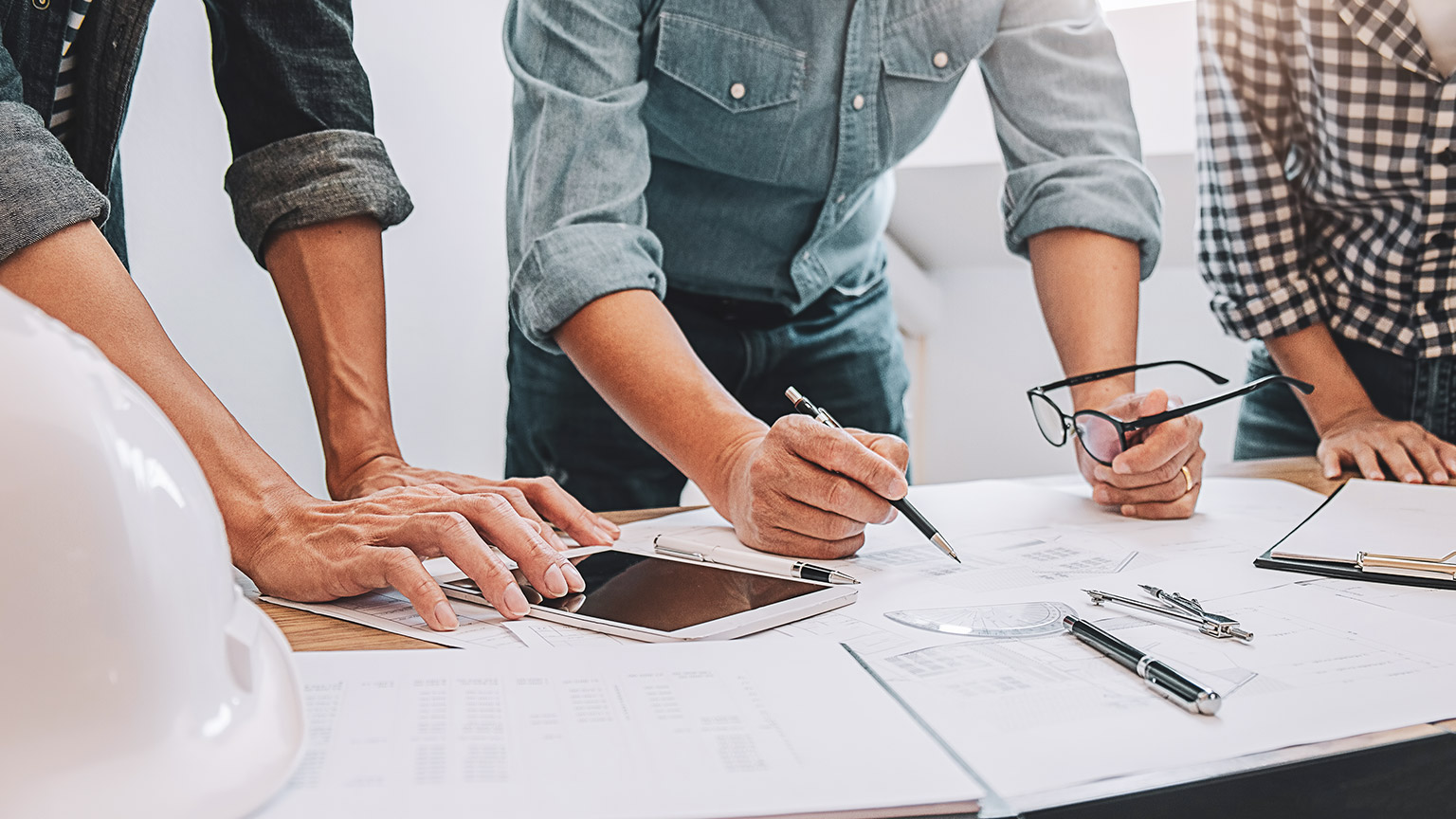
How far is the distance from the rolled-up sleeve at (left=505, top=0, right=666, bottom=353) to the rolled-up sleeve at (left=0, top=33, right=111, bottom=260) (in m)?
0.37

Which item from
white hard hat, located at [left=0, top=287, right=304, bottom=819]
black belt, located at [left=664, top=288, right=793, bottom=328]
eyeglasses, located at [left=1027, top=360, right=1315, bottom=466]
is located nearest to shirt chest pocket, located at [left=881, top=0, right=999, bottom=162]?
black belt, located at [left=664, top=288, right=793, bottom=328]

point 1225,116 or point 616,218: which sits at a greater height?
point 1225,116

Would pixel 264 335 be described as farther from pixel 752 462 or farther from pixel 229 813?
pixel 229 813

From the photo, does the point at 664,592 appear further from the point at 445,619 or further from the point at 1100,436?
the point at 1100,436

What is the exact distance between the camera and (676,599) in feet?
2.08

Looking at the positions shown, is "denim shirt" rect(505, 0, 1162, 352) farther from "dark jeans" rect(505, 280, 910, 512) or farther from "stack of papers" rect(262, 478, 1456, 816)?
"stack of papers" rect(262, 478, 1456, 816)

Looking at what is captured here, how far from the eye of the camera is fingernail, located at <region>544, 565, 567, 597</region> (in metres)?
0.64

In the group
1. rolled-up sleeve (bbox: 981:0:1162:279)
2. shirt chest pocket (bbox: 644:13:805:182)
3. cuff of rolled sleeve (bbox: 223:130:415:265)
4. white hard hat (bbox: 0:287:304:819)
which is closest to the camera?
white hard hat (bbox: 0:287:304:819)

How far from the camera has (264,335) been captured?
1562 mm

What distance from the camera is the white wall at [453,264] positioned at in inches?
56.3

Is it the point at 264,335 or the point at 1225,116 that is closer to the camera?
the point at 1225,116

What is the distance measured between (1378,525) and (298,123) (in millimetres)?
978

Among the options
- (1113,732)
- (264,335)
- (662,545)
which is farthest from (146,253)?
(1113,732)

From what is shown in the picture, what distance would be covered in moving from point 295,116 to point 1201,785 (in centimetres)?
87
